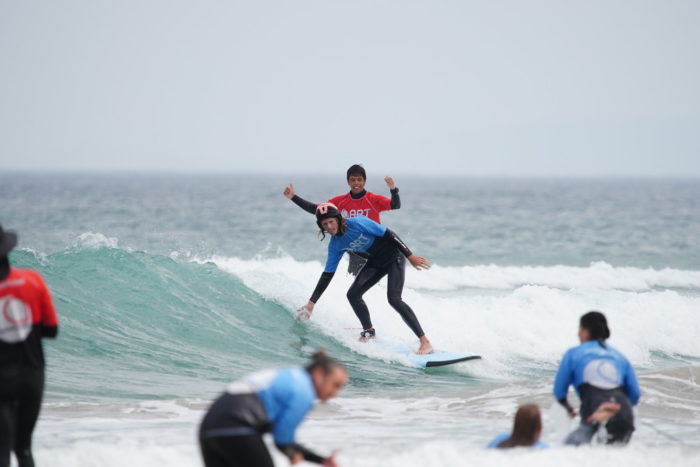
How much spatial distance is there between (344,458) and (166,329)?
6.23 metres

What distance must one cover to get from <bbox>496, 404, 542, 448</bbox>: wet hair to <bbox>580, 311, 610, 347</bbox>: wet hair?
0.62 metres

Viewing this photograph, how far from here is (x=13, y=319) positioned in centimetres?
432

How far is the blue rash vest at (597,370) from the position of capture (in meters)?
5.12

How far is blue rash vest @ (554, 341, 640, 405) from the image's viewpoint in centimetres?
512

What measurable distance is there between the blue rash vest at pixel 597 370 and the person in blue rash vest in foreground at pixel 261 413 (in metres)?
1.99

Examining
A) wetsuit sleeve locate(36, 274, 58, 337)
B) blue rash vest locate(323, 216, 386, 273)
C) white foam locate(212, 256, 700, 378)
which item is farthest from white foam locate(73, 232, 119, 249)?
wetsuit sleeve locate(36, 274, 58, 337)

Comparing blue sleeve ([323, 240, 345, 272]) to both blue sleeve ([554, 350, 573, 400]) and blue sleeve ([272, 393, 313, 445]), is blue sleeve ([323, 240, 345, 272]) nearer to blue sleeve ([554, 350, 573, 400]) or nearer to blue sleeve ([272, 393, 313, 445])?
blue sleeve ([554, 350, 573, 400])

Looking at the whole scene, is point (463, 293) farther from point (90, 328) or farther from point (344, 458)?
point (344, 458)

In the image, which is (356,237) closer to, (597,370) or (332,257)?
(332,257)

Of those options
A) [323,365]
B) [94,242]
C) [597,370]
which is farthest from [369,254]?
[94,242]

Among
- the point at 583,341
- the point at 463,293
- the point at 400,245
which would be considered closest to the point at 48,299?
the point at 583,341

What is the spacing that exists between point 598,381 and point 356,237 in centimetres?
402

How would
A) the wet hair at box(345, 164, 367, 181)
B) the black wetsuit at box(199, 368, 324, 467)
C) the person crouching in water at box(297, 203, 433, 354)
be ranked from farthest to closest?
1. the wet hair at box(345, 164, 367, 181)
2. the person crouching in water at box(297, 203, 433, 354)
3. the black wetsuit at box(199, 368, 324, 467)

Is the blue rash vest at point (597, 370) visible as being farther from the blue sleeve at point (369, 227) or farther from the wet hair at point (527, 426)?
the blue sleeve at point (369, 227)
